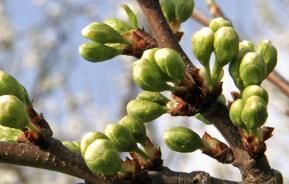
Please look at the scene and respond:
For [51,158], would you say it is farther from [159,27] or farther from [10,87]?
[159,27]

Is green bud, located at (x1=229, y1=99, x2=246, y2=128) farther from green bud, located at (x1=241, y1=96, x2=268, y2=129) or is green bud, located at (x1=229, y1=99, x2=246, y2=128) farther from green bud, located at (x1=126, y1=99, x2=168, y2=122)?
green bud, located at (x1=126, y1=99, x2=168, y2=122)

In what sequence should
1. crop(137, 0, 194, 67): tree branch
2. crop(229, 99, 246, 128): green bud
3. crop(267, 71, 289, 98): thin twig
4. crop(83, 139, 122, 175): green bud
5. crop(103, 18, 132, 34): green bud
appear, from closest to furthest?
crop(83, 139, 122, 175): green bud → crop(229, 99, 246, 128): green bud → crop(137, 0, 194, 67): tree branch → crop(103, 18, 132, 34): green bud → crop(267, 71, 289, 98): thin twig

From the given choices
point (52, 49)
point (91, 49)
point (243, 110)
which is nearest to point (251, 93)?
point (243, 110)

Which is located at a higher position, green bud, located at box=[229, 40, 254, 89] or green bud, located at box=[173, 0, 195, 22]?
green bud, located at box=[173, 0, 195, 22]

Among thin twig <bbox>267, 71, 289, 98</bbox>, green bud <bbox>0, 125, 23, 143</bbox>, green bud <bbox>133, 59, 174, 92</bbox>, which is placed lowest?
thin twig <bbox>267, 71, 289, 98</bbox>

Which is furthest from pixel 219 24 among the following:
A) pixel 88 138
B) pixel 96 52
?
pixel 88 138

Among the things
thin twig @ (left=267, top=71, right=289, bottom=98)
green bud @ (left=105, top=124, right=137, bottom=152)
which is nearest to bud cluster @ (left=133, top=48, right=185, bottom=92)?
green bud @ (left=105, top=124, right=137, bottom=152)

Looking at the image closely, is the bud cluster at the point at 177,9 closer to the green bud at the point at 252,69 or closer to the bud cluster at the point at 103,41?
the bud cluster at the point at 103,41

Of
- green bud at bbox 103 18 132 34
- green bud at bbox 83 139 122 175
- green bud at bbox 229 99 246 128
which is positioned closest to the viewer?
green bud at bbox 83 139 122 175
